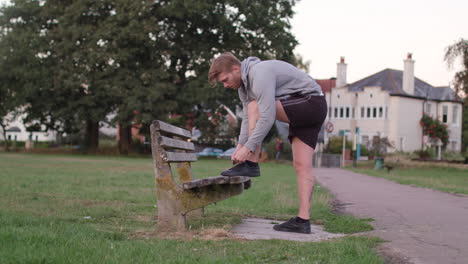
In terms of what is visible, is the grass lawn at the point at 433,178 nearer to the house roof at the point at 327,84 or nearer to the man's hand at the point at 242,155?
the man's hand at the point at 242,155

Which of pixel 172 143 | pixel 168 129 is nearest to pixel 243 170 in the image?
pixel 172 143

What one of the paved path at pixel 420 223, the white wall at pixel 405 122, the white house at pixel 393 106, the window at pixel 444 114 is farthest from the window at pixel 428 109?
the paved path at pixel 420 223

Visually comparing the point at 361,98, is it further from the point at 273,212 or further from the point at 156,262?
the point at 156,262

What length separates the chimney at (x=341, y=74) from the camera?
212ft

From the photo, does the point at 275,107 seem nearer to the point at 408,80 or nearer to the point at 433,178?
the point at 433,178

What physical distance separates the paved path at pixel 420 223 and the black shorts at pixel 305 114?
1.11 metres

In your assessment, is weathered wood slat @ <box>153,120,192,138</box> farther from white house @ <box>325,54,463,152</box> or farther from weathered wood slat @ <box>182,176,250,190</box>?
white house @ <box>325,54,463,152</box>

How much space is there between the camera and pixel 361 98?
6172 cm

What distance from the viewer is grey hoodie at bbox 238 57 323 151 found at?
16.6 feet

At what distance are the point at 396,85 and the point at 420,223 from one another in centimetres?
5767

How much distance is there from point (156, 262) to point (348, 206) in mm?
5440

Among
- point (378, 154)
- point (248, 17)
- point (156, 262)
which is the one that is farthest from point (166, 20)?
point (156, 262)

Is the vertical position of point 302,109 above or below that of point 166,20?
below

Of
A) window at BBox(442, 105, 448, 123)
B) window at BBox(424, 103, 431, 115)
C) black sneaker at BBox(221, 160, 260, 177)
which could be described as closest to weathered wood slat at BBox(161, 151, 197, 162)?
black sneaker at BBox(221, 160, 260, 177)
